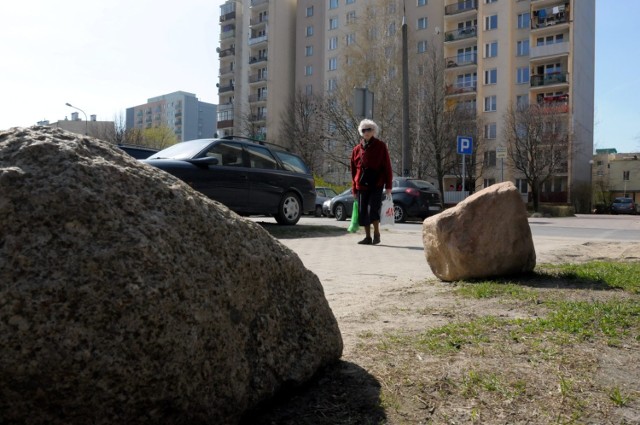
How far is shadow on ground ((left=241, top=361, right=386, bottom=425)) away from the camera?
1856 millimetres

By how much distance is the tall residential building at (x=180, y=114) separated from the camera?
142 metres

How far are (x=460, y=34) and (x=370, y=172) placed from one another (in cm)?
4666

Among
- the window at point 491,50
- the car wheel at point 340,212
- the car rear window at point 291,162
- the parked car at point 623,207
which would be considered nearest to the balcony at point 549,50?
the window at point 491,50

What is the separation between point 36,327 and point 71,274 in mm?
165

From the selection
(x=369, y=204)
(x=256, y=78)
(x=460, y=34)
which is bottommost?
(x=369, y=204)

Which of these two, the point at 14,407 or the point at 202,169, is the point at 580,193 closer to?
the point at 202,169

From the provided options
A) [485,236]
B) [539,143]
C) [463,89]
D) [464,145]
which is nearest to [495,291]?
[485,236]

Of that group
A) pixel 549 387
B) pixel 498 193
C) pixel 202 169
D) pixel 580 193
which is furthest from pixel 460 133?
pixel 549 387

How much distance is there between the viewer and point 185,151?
31.1ft

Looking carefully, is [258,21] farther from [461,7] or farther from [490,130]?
[490,130]

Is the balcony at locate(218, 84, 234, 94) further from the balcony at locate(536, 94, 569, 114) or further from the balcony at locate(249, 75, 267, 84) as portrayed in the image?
the balcony at locate(536, 94, 569, 114)

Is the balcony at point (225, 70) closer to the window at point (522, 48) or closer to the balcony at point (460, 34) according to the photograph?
the balcony at point (460, 34)

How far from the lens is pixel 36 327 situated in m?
1.41

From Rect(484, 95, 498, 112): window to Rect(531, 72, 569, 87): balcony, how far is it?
11.6ft
